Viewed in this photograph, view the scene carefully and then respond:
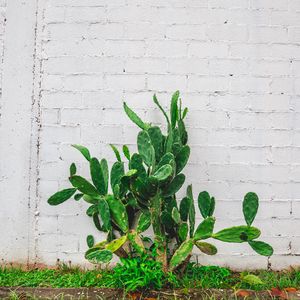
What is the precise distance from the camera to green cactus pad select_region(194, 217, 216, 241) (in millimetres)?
2377

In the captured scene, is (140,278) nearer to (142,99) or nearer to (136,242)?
(136,242)

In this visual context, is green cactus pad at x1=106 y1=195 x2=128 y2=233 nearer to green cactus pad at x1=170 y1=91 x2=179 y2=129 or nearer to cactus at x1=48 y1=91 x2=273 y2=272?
cactus at x1=48 y1=91 x2=273 y2=272

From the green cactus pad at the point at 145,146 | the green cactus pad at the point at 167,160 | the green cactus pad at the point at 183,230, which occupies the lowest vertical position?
the green cactus pad at the point at 183,230

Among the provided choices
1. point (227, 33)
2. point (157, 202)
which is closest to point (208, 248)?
point (157, 202)

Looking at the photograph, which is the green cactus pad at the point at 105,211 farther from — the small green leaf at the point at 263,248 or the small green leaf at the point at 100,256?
the small green leaf at the point at 263,248

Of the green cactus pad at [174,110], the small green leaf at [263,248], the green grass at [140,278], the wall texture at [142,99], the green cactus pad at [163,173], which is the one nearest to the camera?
the green cactus pad at [163,173]

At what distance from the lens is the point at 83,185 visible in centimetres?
248

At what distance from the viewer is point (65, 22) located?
3008mm

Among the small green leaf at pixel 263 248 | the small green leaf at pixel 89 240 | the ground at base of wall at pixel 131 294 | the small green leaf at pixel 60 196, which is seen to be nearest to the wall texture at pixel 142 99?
the small green leaf at pixel 89 240

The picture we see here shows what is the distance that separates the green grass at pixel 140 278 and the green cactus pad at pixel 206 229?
1.05 ft

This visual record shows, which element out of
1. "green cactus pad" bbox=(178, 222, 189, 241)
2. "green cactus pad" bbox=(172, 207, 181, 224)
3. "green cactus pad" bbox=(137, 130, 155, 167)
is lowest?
"green cactus pad" bbox=(178, 222, 189, 241)

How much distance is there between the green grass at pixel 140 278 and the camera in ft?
8.25

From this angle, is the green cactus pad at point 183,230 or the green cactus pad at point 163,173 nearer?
the green cactus pad at point 163,173

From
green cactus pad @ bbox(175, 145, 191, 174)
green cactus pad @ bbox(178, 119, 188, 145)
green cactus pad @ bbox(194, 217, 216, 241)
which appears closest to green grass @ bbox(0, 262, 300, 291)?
green cactus pad @ bbox(194, 217, 216, 241)
